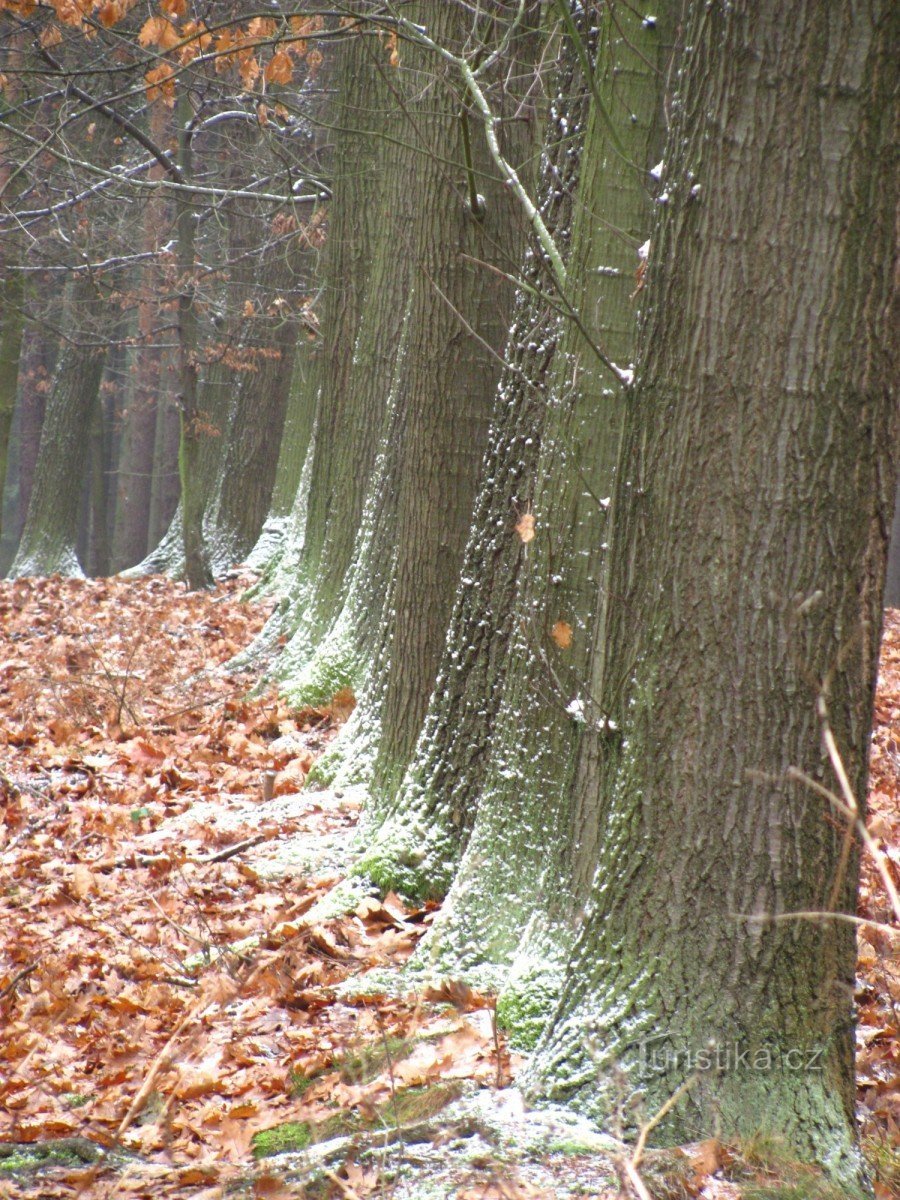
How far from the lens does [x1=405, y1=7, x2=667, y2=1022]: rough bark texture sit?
3754mm

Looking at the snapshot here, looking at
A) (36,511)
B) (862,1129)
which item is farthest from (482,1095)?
(36,511)

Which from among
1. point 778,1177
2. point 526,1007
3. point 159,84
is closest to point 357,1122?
point 526,1007

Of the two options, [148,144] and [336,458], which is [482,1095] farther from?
[148,144]

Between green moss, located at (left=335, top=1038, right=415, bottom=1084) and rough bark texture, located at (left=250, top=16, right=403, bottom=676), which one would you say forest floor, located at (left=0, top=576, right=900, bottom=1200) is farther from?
rough bark texture, located at (left=250, top=16, right=403, bottom=676)

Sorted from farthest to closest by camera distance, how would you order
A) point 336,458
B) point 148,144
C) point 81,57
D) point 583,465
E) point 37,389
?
point 37,389
point 81,57
point 148,144
point 336,458
point 583,465

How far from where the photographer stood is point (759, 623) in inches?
101

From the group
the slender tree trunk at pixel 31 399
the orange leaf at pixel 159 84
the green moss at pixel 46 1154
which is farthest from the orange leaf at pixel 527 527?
the slender tree trunk at pixel 31 399

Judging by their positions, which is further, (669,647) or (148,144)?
(148,144)

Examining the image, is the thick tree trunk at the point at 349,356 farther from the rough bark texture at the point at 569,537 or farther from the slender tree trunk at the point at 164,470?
the slender tree trunk at the point at 164,470

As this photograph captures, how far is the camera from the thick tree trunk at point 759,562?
8.15ft

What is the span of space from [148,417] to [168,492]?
276cm

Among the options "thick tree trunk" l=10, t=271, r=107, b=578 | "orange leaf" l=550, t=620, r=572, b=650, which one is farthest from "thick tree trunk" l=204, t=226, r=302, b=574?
"orange leaf" l=550, t=620, r=572, b=650

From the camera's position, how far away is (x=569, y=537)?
3.81m

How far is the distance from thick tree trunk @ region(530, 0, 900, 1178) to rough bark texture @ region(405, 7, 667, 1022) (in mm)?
993
